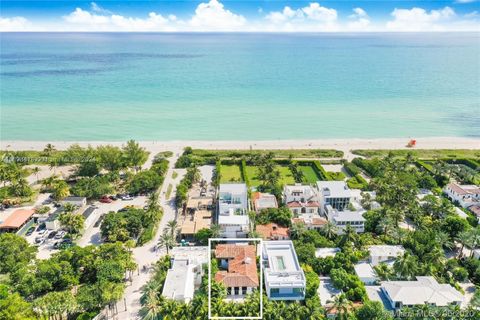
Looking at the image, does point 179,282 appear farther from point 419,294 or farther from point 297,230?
point 419,294

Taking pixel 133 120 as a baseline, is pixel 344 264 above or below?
below

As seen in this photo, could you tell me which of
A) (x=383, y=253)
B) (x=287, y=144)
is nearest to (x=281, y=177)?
(x=287, y=144)

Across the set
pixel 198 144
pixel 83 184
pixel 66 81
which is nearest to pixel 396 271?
pixel 83 184

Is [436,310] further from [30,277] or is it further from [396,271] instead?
[30,277]

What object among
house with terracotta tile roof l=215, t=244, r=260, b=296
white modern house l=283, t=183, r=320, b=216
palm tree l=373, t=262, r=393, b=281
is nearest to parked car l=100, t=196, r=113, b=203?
house with terracotta tile roof l=215, t=244, r=260, b=296

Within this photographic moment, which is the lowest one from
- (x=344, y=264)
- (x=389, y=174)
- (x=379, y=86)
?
(x=344, y=264)

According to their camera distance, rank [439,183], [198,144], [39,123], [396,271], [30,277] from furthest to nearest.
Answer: [39,123] < [198,144] < [439,183] < [396,271] < [30,277]

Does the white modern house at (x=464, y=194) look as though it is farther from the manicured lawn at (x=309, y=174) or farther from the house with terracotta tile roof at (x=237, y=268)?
the house with terracotta tile roof at (x=237, y=268)

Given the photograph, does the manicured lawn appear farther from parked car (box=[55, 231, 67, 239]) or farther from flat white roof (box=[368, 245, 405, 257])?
parked car (box=[55, 231, 67, 239])
